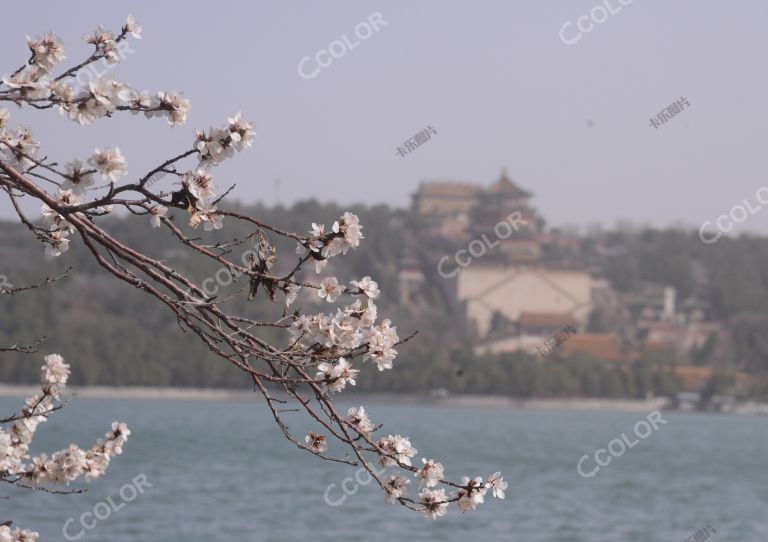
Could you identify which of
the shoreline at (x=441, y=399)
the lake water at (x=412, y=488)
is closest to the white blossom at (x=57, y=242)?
the lake water at (x=412, y=488)

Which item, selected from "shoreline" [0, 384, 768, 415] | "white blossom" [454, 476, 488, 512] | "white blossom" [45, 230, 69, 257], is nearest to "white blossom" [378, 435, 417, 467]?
"white blossom" [454, 476, 488, 512]

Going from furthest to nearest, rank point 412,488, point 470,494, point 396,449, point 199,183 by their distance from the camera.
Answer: point 412,488, point 470,494, point 396,449, point 199,183

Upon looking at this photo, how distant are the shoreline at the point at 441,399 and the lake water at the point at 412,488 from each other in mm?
9069

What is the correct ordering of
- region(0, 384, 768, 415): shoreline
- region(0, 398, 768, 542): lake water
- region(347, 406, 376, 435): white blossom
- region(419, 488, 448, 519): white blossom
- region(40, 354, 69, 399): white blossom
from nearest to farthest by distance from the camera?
region(347, 406, 376, 435): white blossom → region(419, 488, 448, 519): white blossom → region(40, 354, 69, 399): white blossom → region(0, 398, 768, 542): lake water → region(0, 384, 768, 415): shoreline

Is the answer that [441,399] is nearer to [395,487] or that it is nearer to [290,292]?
[395,487]

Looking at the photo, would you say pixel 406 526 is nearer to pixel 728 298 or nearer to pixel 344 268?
pixel 344 268

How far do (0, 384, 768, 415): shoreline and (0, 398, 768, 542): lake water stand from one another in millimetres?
9069

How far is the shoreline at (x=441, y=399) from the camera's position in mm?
74875

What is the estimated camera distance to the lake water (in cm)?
2080

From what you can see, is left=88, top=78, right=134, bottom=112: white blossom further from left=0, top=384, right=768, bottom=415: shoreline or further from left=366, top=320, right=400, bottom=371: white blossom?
left=0, top=384, right=768, bottom=415: shoreline

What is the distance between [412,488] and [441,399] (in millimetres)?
58556

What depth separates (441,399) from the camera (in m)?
78.8

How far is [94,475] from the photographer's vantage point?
178 inches

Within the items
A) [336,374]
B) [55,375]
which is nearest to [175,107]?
[336,374]
